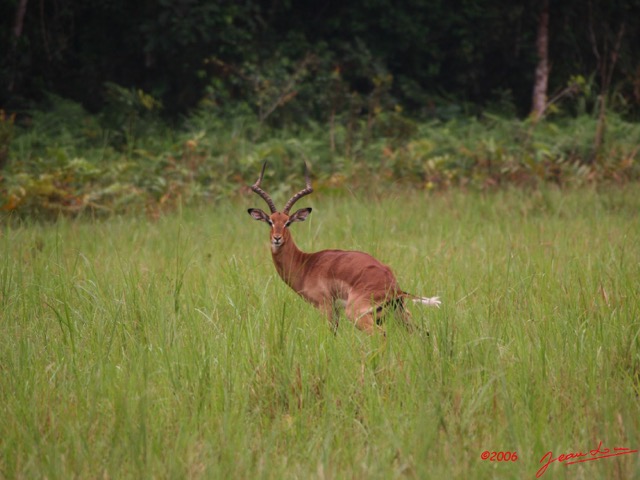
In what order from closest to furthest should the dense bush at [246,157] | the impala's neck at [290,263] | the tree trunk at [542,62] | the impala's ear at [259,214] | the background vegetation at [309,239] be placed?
the background vegetation at [309,239]
the impala's neck at [290,263]
the impala's ear at [259,214]
the dense bush at [246,157]
the tree trunk at [542,62]

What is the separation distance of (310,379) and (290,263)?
6.09 feet

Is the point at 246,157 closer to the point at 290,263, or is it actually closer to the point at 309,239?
the point at 309,239

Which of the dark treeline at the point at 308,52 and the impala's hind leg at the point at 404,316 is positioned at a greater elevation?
the dark treeline at the point at 308,52

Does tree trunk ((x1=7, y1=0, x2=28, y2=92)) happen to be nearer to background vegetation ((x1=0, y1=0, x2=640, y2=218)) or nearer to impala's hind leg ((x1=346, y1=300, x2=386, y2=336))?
background vegetation ((x1=0, y1=0, x2=640, y2=218))

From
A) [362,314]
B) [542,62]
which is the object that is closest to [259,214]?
[362,314]

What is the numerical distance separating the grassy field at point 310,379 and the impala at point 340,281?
0.49 ft

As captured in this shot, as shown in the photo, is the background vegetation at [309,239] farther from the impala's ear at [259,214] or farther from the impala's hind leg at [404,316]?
the impala's ear at [259,214]

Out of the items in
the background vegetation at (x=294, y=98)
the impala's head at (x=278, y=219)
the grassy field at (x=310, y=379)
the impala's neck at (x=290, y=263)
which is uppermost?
the background vegetation at (x=294, y=98)

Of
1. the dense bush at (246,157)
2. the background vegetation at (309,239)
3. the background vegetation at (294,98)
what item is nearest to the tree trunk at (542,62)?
the background vegetation at (309,239)

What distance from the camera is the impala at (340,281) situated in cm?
467

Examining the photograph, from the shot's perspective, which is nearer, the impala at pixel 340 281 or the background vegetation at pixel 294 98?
the impala at pixel 340 281

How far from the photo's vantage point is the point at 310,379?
145 inches

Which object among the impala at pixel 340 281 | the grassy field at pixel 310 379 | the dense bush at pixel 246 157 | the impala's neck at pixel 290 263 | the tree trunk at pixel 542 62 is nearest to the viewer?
the grassy field at pixel 310 379

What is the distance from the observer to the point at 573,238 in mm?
7023
